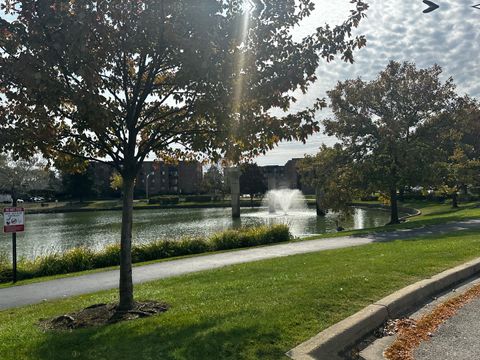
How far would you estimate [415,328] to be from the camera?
5.64 m

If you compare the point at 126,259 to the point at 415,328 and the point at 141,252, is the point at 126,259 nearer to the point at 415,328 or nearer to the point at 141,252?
the point at 415,328

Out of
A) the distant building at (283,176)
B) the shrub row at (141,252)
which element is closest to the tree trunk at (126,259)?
the shrub row at (141,252)

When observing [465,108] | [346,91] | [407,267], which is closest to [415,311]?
[407,267]

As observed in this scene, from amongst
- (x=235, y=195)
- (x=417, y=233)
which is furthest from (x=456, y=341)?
(x=235, y=195)

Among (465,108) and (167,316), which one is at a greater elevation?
(465,108)

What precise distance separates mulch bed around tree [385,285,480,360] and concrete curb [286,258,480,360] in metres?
0.24

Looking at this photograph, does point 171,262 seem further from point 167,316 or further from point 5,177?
point 5,177

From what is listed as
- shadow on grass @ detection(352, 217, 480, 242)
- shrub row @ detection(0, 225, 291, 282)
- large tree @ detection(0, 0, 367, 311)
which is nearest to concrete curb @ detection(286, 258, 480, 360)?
large tree @ detection(0, 0, 367, 311)

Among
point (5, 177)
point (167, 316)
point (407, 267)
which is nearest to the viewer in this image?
point (167, 316)

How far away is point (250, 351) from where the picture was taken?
457 centimetres

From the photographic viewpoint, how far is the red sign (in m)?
12.8

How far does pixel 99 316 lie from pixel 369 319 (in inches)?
149

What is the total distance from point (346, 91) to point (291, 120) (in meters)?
23.3

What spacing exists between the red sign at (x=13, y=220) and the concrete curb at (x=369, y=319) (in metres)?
10.5
